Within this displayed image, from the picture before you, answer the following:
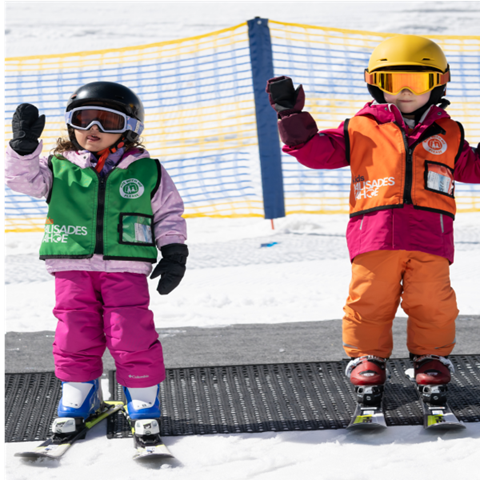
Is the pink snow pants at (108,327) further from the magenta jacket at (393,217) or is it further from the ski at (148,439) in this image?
the magenta jacket at (393,217)

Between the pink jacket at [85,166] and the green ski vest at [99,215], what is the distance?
1.4 inches

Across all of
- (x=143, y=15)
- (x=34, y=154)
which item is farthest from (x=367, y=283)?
(x=143, y=15)

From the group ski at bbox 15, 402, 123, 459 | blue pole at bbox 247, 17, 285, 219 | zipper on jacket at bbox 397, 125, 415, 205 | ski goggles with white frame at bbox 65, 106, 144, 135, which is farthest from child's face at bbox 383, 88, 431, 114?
blue pole at bbox 247, 17, 285, 219

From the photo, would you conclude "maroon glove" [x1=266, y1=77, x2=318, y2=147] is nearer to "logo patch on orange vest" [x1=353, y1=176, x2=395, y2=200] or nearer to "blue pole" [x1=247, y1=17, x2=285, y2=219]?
"logo patch on orange vest" [x1=353, y1=176, x2=395, y2=200]

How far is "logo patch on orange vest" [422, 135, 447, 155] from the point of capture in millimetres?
3107

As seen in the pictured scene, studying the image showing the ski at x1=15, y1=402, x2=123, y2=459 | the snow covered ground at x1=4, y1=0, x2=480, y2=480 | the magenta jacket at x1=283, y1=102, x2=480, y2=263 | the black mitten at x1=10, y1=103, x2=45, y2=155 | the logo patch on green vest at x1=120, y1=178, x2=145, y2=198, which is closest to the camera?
the snow covered ground at x1=4, y1=0, x2=480, y2=480

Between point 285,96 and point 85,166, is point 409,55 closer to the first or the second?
point 285,96

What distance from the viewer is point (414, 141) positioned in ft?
10.2

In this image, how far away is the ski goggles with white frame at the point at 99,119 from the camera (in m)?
2.96

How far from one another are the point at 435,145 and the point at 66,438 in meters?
2.06

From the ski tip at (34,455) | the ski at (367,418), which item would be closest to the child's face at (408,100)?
the ski at (367,418)

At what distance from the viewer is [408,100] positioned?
126 inches

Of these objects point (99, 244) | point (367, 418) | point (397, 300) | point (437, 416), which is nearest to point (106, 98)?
point (99, 244)

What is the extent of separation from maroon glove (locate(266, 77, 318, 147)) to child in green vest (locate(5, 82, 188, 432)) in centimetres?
61
